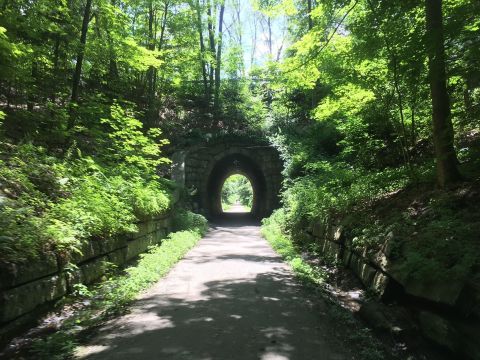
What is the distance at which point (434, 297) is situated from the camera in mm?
3914

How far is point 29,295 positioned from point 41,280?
0.90ft

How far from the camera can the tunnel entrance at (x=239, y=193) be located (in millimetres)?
45588

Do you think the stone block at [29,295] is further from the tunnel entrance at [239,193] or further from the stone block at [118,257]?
the tunnel entrance at [239,193]

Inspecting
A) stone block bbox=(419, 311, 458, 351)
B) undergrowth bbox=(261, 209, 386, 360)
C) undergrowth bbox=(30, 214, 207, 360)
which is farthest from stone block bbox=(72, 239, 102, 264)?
stone block bbox=(419, 311, 458, 351)

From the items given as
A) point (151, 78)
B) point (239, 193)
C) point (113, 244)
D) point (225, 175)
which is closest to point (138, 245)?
point (113, 244)

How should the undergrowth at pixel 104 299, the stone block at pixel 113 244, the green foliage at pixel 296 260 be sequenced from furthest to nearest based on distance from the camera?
the green foliage at pixel 296 260 → the stone block at pixel 113 244 → the undergrowth at pixel 104 299

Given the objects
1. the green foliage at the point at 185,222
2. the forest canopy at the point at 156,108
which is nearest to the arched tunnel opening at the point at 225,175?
the forest canopy at the point at 156,108

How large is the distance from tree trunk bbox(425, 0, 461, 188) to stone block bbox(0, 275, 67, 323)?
5538 millimetres

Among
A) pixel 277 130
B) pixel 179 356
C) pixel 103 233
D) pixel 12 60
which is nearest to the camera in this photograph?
pixel 179 356

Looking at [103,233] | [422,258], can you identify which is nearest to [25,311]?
[103,233]

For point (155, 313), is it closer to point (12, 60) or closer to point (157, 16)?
point (12, 60)

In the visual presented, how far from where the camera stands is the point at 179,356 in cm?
372

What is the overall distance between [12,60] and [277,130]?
14.6m

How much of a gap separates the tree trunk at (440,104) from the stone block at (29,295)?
5.54 meters
